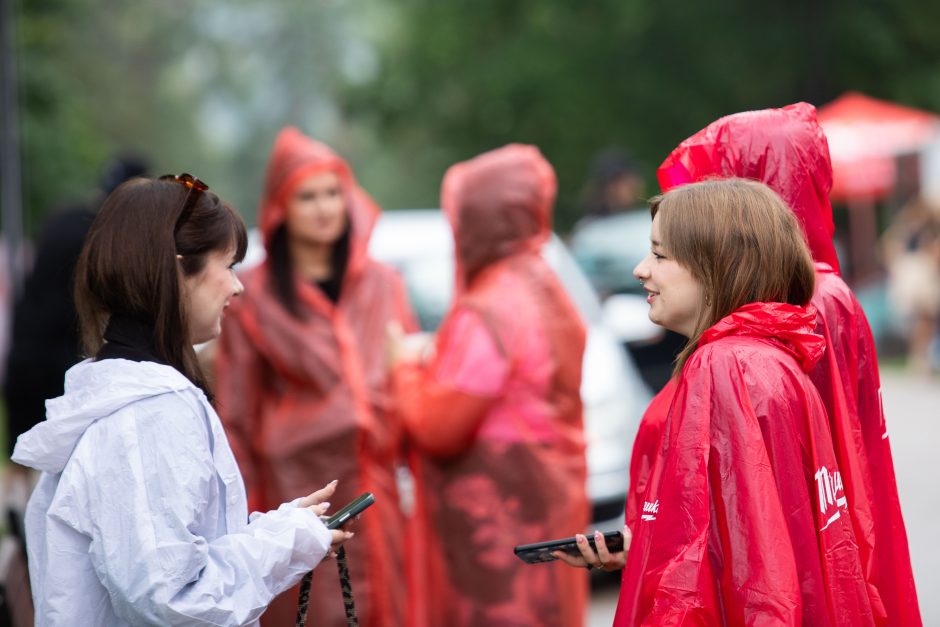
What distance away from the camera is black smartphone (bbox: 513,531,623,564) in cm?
288

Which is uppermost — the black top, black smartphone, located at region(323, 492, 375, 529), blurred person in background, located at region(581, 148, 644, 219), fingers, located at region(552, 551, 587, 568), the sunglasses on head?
the sunglasses on head

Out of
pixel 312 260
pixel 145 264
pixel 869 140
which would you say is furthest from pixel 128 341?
pixel 869 140

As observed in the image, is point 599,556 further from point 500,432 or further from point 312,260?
point 312,260

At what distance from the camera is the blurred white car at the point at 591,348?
743cm

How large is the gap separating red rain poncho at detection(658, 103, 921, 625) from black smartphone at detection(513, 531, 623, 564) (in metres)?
0.51

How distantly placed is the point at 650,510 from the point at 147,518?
930mm

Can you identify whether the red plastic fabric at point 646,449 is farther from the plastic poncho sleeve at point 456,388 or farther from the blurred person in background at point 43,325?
the blurred person in background at point 43,325

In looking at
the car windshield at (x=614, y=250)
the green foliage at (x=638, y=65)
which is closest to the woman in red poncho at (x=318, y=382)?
the car windshield at (x=614, y=250)

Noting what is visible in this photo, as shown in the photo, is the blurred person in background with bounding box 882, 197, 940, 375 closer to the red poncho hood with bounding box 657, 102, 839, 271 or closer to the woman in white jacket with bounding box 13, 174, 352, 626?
the red poncho hood with bounding box 657, 102, 839, 271

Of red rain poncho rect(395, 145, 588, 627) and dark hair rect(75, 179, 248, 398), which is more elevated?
dark hair rect(75, 179, 248, 398)

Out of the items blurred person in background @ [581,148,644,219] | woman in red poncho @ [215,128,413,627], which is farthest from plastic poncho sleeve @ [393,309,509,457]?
blurred person in background @ [581,148,644,219]

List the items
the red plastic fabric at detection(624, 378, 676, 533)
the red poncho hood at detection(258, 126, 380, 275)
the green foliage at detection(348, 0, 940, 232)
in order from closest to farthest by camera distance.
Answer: the red plastic fabric at detection(624, 378, 676, 533)
the red poncho hood at detection(258, 126, 380, 275)
the green foliage at detection(348, 0, 940, 232)

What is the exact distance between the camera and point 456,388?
15.9 ft

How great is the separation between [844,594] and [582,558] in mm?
582
